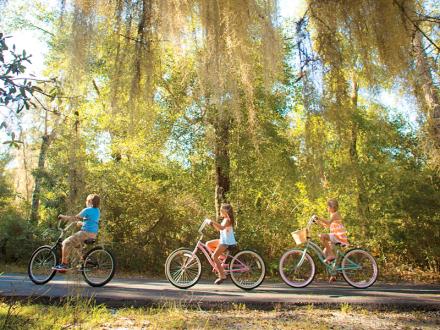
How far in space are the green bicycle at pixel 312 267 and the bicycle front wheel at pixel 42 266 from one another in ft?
11.3

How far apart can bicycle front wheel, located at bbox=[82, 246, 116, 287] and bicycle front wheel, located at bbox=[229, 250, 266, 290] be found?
1.78 meters

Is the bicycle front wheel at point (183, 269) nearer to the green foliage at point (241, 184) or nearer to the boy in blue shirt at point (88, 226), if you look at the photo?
the boy in blue shirt at point (88, 226)

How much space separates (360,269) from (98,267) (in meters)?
4.04

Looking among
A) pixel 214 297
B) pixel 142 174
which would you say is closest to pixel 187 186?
pixel 142 174

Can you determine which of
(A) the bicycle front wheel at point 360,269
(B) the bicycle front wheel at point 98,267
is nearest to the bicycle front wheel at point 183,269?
(B) the bicycle front wheel at point 98,267

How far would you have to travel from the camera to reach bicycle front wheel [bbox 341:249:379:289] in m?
6.74

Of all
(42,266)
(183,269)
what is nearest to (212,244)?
(183,269)

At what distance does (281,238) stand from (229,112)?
8271mm

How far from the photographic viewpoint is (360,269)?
682 centimetres

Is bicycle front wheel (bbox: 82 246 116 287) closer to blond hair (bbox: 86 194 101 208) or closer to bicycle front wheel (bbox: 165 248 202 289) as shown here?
blond hair (bbox: 86 194 101 208)

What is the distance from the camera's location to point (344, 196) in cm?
1025

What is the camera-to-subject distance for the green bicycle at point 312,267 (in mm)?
6680

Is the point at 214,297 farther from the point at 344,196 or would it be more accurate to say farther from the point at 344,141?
the point at 344,196

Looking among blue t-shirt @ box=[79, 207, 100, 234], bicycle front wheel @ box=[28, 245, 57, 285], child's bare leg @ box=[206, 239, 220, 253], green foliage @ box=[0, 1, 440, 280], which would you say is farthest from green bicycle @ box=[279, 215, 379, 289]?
bicycle front wheel @ box=[28, 245, 57, 285]
